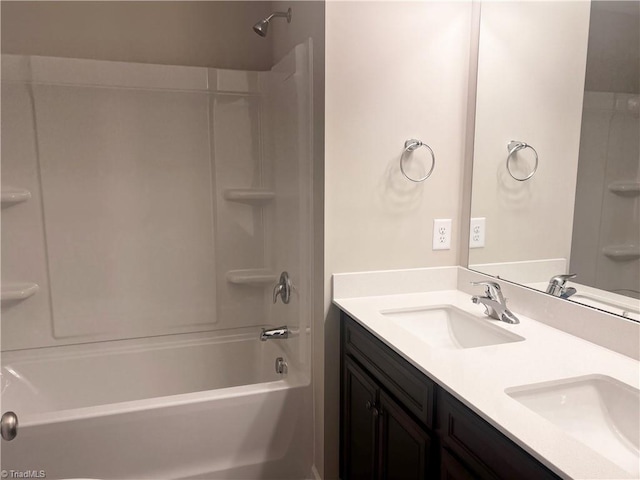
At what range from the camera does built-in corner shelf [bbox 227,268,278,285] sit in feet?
8.38

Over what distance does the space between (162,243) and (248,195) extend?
1.74 feet

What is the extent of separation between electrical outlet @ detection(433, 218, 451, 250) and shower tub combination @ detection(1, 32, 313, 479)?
1.76 feet

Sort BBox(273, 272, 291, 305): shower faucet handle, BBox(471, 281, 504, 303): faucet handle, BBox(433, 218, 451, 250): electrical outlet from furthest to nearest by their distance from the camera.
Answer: BBox(273, 272, 291, 305): shower faucet handle < BBox(433, 218, 451, 250): electrical outlet < BBox(471, 281, 504, 303): faucet handle

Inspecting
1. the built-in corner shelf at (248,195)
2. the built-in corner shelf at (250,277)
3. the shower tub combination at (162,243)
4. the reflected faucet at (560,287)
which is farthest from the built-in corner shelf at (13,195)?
the reflected faucet at (560,287)

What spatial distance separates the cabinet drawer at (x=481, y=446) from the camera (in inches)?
33.4

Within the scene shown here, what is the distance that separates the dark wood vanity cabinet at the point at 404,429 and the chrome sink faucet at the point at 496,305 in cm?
40

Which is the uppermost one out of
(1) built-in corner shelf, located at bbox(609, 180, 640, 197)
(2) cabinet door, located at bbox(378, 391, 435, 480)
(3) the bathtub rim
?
(1) built-in corner shelf, located at bbox(609, 180, 640, 197)

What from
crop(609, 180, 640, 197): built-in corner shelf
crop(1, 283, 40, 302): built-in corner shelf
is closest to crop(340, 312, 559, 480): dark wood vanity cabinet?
crop(609, 180, 640, 197): built-in corner shelf

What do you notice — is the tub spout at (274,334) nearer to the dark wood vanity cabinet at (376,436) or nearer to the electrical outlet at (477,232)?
the dark wood vanity cabinet at (376,436)

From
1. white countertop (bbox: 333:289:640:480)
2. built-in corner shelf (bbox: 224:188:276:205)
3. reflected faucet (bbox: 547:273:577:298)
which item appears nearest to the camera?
white countertop (bbox: 333:289:640:480)

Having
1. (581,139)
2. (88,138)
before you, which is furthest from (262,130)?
(581,139)

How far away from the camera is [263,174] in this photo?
2.56 m

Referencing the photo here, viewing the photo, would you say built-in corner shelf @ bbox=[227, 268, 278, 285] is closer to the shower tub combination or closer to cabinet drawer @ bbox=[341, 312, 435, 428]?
the shower tub combination

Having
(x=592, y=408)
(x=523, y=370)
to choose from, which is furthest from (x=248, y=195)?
(x=592, y=408)
